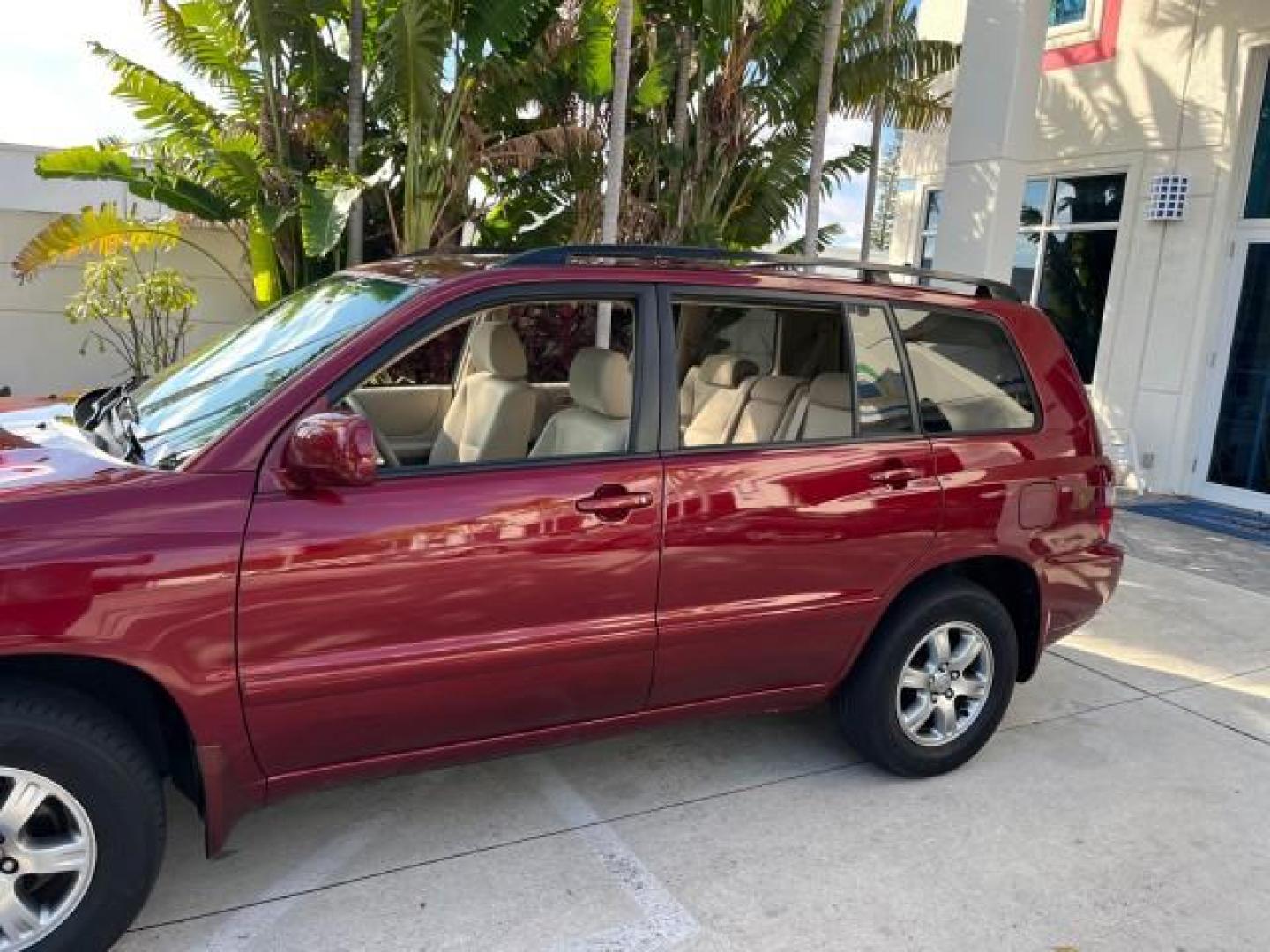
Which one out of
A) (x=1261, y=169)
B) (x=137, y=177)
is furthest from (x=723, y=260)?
(x=1261, y=169)

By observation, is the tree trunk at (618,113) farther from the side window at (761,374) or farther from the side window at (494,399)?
the side window at (761,374)

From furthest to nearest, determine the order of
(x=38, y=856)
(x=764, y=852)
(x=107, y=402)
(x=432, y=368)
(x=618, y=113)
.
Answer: (x=618, y=113) < (x=432, y=368) < (x=107, y=402) < (x=764, y=852) < (x=38, y=856)

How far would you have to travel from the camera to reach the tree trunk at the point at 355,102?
7887 millimetres

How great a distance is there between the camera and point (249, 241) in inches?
344

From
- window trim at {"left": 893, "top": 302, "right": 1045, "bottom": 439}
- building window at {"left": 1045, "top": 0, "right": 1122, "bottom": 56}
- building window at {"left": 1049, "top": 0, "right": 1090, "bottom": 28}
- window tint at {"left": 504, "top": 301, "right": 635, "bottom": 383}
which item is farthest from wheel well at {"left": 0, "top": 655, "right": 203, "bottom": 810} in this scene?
building window at {"left": 1049, "top": 0, "right": 1090, "bottom": 28}

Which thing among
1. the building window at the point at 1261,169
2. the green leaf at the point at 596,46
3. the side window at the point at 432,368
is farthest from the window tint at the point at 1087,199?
the side window at the point at 432,368

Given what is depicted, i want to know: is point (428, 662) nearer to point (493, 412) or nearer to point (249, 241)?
point (493, 412)

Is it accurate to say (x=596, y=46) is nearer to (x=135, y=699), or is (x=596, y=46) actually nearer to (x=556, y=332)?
(x=556, y=332)

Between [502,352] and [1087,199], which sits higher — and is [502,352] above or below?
below

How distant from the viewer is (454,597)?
274 cm

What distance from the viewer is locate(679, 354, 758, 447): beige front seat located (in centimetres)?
340

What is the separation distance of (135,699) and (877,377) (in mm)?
2520

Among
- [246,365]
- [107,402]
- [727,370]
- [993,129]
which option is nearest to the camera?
[246,365]

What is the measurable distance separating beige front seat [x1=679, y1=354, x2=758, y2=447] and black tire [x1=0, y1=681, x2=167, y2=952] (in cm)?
178
